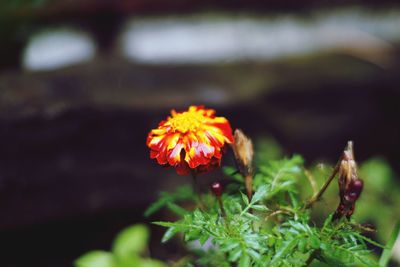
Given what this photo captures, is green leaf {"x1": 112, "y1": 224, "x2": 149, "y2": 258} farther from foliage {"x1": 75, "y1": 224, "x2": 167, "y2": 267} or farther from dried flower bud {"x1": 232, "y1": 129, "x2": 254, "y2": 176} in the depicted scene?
dried flower bud {"x1": 232, "y1": 129, "x2": 254, "y2": 176}

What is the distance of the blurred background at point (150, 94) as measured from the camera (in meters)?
2.04

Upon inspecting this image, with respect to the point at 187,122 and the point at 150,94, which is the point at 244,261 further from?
the point at 150,94

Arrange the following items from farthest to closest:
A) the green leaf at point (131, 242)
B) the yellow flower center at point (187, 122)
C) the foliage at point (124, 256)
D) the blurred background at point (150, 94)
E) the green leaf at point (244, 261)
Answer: the blurred background at point (150, 94) < the green leaf at point (131, 242) < the foliage at point (124, 256) < the yellow flower center at point (187, 122) < the green leaf at point (244, 261)

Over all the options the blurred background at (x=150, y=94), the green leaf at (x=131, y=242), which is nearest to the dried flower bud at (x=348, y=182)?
the green leaf at (x=131, y=242)

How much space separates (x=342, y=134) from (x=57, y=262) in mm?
1701

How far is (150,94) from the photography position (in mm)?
2309

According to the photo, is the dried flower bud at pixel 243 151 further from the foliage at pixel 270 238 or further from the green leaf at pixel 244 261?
the green leaf at pixel 244 261

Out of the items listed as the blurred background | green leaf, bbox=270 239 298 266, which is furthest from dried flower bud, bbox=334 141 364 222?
the blurred background

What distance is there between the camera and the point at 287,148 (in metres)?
2.57

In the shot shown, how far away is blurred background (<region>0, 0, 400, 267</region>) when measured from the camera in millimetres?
2041

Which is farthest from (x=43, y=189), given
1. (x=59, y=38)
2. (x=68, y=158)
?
(x=59, y=38)

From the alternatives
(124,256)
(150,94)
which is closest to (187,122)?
(124,256)

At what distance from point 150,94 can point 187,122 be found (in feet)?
4.40

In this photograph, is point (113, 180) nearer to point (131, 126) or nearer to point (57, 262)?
point (131, 126)
